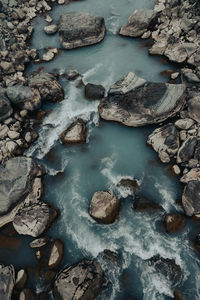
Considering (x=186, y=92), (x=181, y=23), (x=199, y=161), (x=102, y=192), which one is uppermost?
(x=181, y=23)

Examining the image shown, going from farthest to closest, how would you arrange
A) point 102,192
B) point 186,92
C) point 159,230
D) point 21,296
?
1. point 186,92
2. point 102,192
3. point 159,230
4. point 21,296

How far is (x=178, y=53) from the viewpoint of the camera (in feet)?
93.6

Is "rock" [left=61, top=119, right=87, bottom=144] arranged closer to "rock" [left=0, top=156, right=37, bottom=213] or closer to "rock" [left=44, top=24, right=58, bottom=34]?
"rock" [left=0, top=156, right=37, bottom=213]

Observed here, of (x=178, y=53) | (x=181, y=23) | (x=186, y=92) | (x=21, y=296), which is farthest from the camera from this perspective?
(x=181, y=23)

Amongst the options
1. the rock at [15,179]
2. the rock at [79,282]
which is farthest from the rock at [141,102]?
the rock at [79,282]

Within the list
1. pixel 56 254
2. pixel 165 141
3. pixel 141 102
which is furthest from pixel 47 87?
pixel 56 254

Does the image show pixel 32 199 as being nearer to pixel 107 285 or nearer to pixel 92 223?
pixel 92 223

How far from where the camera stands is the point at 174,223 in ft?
59.4

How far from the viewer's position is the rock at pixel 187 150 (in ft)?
68.2

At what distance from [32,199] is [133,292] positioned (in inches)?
361

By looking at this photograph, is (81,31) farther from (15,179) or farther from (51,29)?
(15,179)

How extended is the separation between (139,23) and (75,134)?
56.2ft

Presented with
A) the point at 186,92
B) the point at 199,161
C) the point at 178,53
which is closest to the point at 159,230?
the point at 199,161

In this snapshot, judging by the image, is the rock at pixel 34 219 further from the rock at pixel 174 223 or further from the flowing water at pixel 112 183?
the rock at pixel 174 223
